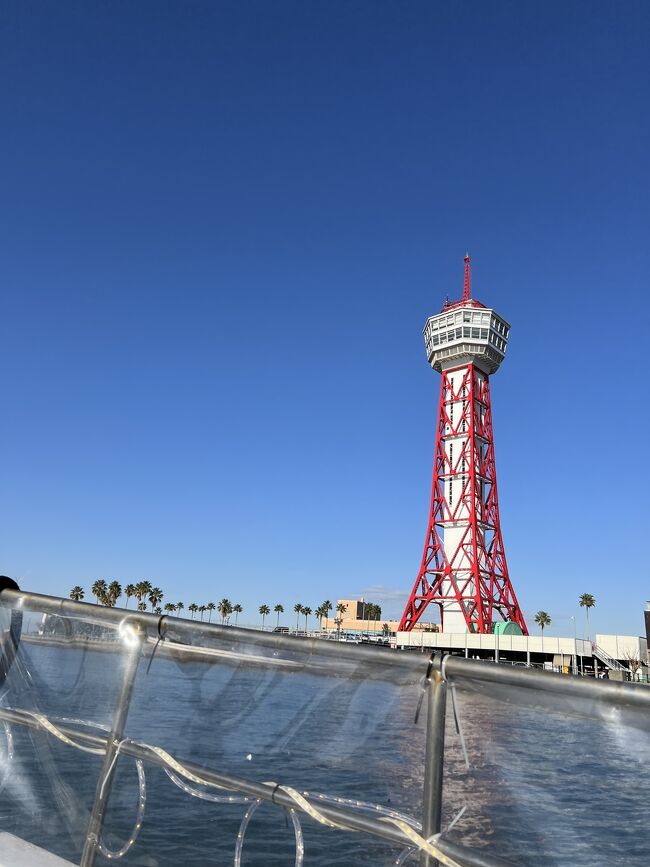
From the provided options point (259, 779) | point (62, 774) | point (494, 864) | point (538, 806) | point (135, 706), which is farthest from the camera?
point (62, 774)

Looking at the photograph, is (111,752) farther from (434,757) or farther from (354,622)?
(354,622)

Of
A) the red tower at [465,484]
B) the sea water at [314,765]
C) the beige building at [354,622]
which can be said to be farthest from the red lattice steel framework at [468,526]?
the sea water at [314,765]

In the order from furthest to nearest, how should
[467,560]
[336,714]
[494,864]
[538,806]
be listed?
[467,560]
[336,714]
[538,806]
[494,864]

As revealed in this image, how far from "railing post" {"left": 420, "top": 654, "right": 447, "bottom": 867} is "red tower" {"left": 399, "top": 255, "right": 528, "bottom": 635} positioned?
7785cm

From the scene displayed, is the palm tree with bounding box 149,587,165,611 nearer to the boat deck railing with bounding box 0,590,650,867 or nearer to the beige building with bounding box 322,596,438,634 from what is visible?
the beige building with bounding box 322,596,438,634

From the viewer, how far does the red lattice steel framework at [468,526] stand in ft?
256

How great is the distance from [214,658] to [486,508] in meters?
83.2

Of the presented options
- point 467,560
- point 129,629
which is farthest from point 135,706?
point 467,560

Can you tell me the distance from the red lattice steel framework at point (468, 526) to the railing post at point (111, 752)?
7732 cm

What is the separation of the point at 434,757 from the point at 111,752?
5.43 ft

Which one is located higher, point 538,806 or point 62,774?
point 538,806

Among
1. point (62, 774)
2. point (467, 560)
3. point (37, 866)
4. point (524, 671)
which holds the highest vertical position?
point (467, 560)

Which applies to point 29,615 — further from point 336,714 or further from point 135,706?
point 336,714

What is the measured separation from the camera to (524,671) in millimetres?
2074
